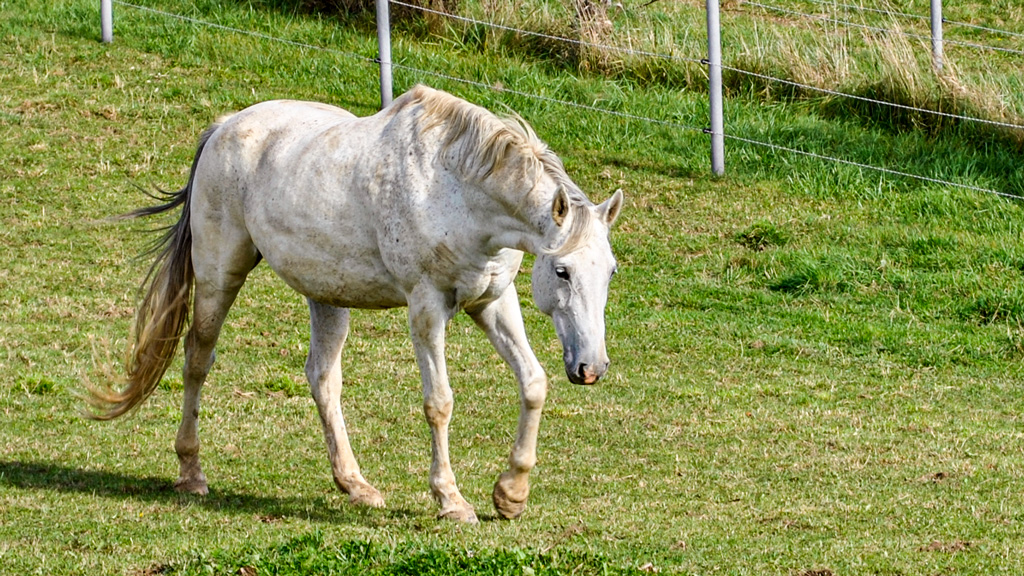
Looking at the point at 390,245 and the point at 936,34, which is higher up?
the point at 390,245

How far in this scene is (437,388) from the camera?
6043mm

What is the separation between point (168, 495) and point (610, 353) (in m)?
3.70

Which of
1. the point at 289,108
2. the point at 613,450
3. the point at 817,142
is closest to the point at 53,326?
the point at 289,108

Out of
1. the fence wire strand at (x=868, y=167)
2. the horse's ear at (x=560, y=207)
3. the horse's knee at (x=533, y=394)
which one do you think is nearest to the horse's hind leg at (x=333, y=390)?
the horse's knee at (x=533, y=394)

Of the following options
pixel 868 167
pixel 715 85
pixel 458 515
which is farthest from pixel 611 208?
pixel 868 167

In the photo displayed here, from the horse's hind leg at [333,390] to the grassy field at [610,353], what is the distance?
164mm

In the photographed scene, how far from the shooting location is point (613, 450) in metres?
7.43

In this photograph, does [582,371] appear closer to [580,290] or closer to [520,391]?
[580,290]

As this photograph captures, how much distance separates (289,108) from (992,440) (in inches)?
161

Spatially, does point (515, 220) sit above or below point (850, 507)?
above

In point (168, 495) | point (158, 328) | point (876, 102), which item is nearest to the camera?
point (168, 495)

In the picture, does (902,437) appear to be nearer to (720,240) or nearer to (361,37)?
(720,240)

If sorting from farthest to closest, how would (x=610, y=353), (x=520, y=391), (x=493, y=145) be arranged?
1. (x=610, y=353)
2. (x=520, y=391)
3. (x=493, y=145)

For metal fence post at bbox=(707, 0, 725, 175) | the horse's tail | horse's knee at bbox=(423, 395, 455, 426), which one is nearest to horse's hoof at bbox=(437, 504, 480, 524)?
horse's knee at bbox=(423, 395, 455, 426)
